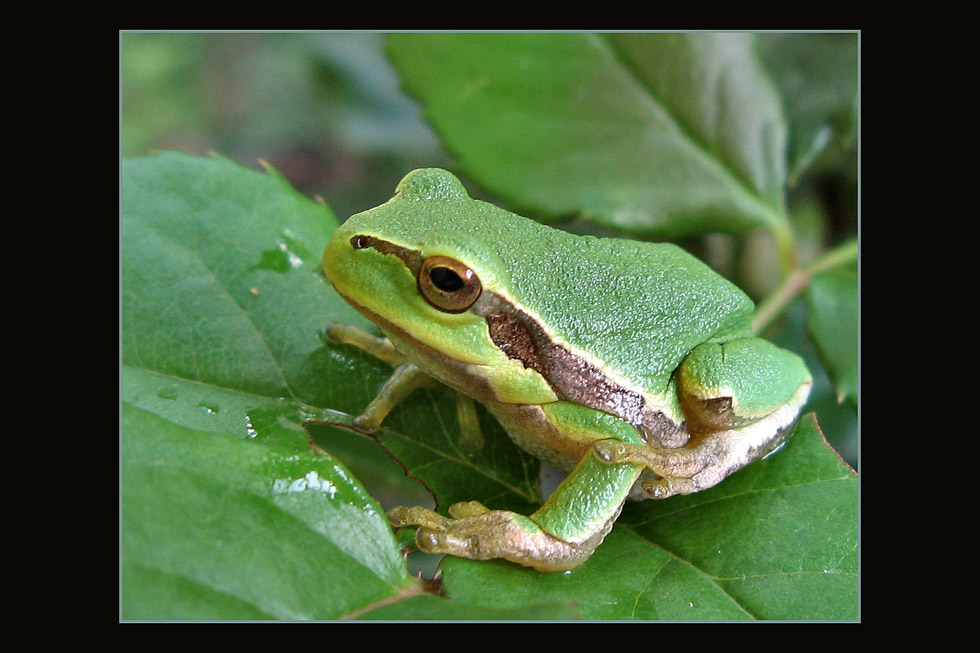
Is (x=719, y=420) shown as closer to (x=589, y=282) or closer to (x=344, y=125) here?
(x=589, y=282)

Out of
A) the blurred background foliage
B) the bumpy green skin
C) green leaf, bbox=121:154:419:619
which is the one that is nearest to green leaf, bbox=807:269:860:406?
the blurred background foliage

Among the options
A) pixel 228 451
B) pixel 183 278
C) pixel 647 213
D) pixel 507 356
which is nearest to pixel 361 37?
pixel 647 213

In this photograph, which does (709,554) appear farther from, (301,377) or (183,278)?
(183,278)

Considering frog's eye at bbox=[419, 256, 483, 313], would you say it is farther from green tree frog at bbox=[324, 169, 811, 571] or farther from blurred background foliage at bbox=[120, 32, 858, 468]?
blurred background foliage at bbox=[120, 32, 858, 468]

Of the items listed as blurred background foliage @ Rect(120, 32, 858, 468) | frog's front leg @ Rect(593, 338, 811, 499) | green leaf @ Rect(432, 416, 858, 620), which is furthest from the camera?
blurred background foliage @ Rect(120, 32, 858, 468)

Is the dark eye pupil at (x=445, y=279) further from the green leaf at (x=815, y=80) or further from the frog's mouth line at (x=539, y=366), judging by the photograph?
the green leaf at (x=815, y=80)

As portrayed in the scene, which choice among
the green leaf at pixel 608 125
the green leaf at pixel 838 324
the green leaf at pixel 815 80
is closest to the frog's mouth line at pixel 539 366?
the green leaf at pixel 838 324

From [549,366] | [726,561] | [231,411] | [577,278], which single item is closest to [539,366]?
→ [549,366]
